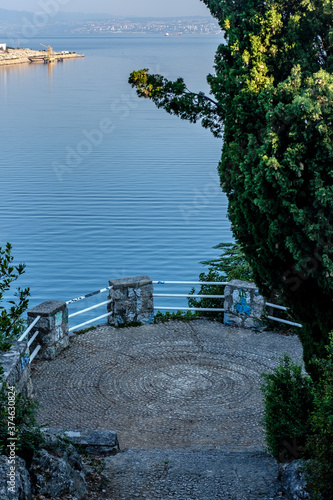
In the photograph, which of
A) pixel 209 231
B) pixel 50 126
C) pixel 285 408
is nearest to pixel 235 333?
pixel 285 408

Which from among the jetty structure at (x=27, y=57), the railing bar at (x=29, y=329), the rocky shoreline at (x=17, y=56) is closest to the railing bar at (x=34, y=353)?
the railing bar at (x=29, y=329)

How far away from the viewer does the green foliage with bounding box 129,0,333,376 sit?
799 cm

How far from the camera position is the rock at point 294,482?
641cm

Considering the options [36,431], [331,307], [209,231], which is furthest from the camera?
[209,231]

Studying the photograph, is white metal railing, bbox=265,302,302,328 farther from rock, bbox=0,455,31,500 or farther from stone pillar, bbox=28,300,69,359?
rock, bbox=0,455,31,500

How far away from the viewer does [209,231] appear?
3086cm

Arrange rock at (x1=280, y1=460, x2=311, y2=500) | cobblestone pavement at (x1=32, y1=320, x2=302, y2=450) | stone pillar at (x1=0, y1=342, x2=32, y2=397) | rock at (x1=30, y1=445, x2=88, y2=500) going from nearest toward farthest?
rock at (x1=30, y1=445, x2=88, y2=500)
rock at (x1=280, y1=460, x2=311, y2=500)
stone pillar at (x1=0, y1=342, x2=32, y2=397)
cobblestone pavement at (x1=32, y1=320, x2=302, y2=450)

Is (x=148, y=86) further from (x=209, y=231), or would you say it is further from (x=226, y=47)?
(x=209, y=231)

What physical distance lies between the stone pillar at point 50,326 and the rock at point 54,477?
522cm

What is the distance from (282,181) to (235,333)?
5749mm

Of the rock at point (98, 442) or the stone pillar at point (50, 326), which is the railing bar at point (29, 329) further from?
the rock at point (98, 442)

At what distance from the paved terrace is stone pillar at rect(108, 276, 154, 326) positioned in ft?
0.93

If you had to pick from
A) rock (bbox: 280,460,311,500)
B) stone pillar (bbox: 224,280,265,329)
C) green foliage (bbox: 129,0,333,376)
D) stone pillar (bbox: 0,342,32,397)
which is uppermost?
green foliage (bbox: 129,0,333,376)

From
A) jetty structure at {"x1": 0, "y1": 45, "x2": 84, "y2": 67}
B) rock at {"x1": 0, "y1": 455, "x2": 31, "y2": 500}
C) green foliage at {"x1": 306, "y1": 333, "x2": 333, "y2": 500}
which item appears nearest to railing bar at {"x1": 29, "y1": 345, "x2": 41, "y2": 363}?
rock at {"x1": 0, "y1": 455, "x2": 31, "y2": 500}
